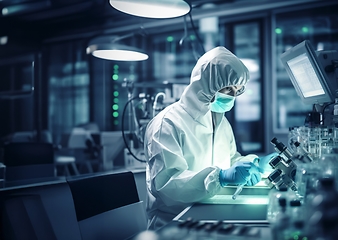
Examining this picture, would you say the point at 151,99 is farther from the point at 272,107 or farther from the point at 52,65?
the point at 52,65

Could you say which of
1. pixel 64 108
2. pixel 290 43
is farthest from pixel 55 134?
pixel 290 43

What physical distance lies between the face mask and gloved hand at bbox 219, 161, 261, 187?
0.51 m

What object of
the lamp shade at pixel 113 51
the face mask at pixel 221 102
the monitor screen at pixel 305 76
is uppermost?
the lamp shade at pixel 113 51

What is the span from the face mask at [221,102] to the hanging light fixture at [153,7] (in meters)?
0.51

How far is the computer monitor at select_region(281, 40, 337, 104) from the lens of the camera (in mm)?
1457

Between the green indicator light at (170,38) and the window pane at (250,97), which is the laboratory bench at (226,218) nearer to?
the window pane at (250,97)

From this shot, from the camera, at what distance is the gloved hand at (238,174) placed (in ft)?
4.68

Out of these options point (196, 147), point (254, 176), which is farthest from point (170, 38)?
point (254, 176)

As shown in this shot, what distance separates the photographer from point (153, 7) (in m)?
1.75

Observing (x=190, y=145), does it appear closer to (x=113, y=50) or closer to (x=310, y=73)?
(x=310, y=73)

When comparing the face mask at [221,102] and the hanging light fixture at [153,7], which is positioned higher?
the hanging light fixture at [153,7]

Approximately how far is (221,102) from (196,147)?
12.2 inches

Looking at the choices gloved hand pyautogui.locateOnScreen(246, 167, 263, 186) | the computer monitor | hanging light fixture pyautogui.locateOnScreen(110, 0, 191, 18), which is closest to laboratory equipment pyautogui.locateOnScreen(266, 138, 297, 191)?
gloved hand pyautogui.locateOnScreen(246, 167, 263, 186)

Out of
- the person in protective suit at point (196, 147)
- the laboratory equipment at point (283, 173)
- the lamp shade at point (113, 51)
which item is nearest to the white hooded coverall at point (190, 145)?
the person in protective suit at point (196, 147)
